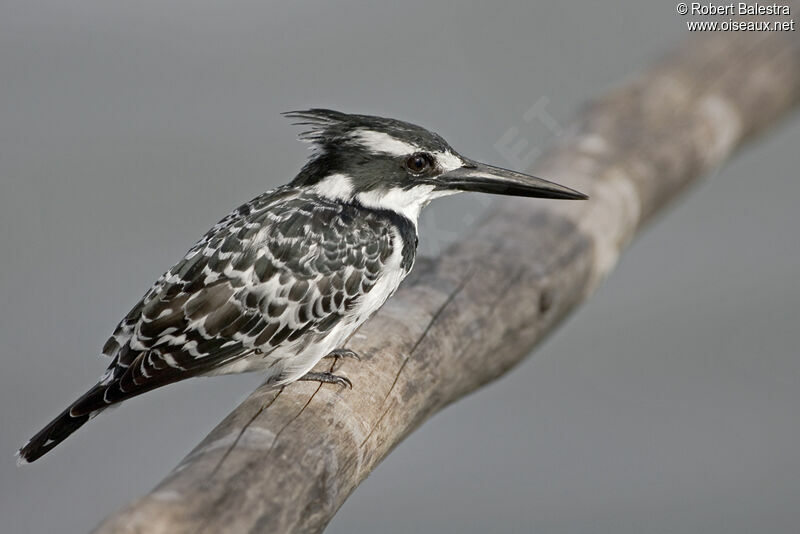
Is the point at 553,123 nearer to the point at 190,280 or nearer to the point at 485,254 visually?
the point at 485,254

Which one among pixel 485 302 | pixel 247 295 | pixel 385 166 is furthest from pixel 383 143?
pixel 485 302

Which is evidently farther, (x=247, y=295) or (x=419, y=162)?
(x=419, y=162)

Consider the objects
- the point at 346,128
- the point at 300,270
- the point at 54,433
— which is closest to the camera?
the point at 54,433

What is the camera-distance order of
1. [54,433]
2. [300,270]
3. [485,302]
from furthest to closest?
[485,302], [300,270], [54,433]

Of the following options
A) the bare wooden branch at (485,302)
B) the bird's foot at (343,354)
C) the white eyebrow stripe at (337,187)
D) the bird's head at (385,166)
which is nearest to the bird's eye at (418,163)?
the bird's head at (385,166)

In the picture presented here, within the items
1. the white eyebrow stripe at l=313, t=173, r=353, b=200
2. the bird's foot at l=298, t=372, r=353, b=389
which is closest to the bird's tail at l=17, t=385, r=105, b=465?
the bird's foot at l=298, t=372, r=353, b=389

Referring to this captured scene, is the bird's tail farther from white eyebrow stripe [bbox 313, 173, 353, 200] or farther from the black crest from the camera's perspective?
the black crest

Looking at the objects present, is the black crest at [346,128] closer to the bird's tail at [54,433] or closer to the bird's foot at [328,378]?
the bird's foot at [328,378]

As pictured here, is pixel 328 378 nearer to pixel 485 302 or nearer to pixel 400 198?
pixel 400 198
